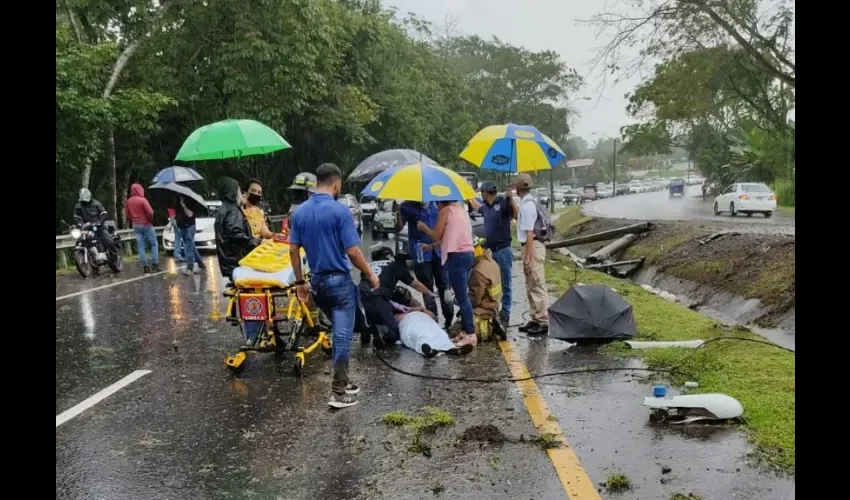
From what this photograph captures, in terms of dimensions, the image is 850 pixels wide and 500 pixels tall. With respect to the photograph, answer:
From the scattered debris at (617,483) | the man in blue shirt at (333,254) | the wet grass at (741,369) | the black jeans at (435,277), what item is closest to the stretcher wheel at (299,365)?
the man in blue shirt at (333,254)

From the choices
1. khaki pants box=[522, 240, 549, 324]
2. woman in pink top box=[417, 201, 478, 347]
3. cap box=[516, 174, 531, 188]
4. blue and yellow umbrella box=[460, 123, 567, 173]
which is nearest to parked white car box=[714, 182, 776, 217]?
blue and yellow umbrella box=[460, 123, 567, 173]

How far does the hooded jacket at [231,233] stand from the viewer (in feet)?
24.2

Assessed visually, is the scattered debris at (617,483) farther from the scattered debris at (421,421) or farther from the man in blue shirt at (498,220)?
the man in blue shirt at (498,220)

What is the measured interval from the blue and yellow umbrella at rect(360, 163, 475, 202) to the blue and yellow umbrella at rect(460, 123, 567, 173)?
5.49 feet

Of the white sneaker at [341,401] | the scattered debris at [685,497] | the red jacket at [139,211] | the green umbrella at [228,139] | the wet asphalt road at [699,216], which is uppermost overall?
the green umbrella at [228,139]

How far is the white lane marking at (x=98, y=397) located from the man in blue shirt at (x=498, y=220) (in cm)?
402

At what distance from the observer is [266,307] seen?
266 inches

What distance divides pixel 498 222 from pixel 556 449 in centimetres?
390

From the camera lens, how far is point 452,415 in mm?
5348

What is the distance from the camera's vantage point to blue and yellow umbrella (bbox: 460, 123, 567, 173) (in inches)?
346

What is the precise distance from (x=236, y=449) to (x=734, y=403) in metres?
3.54
